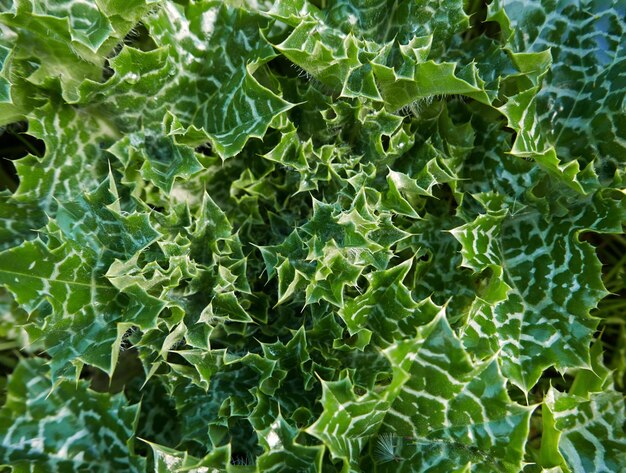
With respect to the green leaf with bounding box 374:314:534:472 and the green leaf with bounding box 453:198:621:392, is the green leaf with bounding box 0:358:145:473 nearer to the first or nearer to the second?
the green leaf with bounding box 374:314:534:472

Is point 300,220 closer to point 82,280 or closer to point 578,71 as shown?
point 82,280

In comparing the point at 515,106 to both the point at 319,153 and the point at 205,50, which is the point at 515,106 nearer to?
the point at 319,153

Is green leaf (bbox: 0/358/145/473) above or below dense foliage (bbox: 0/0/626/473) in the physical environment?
below

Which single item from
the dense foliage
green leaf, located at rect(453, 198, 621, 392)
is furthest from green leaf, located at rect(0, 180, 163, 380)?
green leaf, located at rect(453, 198, 621, 392)

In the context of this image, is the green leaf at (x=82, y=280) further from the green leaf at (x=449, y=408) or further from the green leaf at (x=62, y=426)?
the green leaf at (x=449, y=408)

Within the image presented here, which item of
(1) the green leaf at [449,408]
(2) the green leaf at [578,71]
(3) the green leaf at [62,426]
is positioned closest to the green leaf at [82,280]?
(3) the green leaf at [62,426]

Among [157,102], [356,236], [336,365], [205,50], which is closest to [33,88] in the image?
[157,102]

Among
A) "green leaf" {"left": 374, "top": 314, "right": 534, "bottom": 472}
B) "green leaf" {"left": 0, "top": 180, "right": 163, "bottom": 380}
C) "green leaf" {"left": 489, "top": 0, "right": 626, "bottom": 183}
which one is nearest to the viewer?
"green leaf" {"left": 374, "top": 314, "right": 534, "bottom": 472}

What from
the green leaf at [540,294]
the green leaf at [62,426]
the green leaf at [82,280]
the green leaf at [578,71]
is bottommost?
the green leaf at [62,426]
